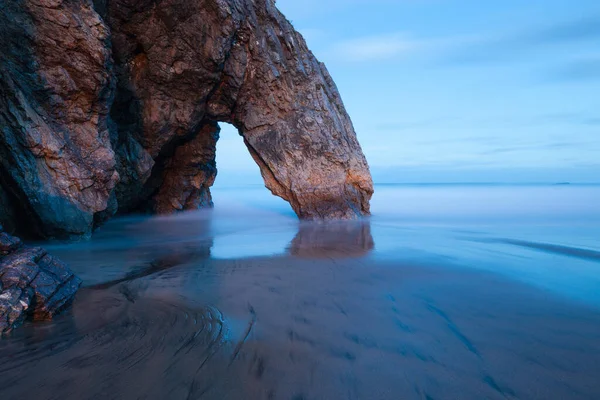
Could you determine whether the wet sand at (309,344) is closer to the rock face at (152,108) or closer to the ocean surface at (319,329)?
the ocean surface at (319,329)

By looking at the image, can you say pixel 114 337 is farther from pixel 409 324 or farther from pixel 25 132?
pixel 25 132

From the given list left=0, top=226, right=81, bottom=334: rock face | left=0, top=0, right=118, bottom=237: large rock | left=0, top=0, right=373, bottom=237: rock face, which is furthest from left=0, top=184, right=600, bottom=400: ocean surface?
left=0, top=0, right=373, bottom=237: rock face

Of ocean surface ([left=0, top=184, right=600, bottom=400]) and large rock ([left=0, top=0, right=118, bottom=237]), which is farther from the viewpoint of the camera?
large rock ([left=0, top=0, right=118, bottom=237])

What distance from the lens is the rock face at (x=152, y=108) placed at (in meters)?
8.00

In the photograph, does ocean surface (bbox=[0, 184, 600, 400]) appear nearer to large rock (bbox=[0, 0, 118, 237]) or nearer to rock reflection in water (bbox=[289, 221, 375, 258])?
rock reflection in water (bbox=[289, 221, 375, 258])

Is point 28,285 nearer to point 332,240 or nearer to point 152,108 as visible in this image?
point 332,240

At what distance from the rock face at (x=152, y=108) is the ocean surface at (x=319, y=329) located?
2.02m

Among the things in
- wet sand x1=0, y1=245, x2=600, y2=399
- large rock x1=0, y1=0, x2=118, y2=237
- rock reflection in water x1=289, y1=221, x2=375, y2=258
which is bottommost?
wet sand x1=0, y1=245, x2=600, y2=399

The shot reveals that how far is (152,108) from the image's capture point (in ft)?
39.1

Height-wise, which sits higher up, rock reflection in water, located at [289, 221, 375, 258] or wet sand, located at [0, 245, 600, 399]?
rock reflection in water, located at [289, 221, 375, 258]

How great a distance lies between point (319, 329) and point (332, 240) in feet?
19.5

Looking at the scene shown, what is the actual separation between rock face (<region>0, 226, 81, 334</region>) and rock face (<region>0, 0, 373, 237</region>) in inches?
A: 168

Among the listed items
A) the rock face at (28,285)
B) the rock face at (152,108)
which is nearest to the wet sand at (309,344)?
the rock face at (28,285)

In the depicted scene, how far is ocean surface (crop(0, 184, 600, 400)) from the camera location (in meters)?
3.04
